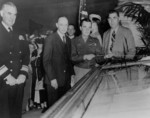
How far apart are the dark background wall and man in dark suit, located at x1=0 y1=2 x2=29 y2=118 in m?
4.54

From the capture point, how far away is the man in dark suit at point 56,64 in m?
3.56

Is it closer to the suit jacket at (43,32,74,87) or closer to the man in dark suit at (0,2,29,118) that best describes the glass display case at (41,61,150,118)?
the man in dark suit at (0,2,29,118)

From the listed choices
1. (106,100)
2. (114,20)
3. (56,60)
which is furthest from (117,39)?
(106,100)

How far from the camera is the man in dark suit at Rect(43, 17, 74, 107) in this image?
356 centimetres

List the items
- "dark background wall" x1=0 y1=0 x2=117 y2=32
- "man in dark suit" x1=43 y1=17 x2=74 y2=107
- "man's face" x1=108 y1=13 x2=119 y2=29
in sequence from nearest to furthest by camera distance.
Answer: "man in dark suit" x1=43 y1=17 x2=74 y2=107, "man's face" x1=108 y1=13 x2=119 y2=29, "dark background wall" x1=0 y1=0 x2=117 y2=32

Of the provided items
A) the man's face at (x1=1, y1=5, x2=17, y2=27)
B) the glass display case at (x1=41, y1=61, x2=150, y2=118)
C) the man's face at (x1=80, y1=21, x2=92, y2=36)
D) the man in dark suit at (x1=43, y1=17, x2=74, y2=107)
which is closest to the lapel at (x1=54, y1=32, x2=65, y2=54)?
the man in dark suit at (x1=43, y1=17, x2=74, y2=107)

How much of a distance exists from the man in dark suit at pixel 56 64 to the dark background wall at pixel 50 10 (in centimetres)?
419

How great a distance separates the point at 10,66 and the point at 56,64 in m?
0.69

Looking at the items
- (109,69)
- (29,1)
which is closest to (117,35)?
(109,69)

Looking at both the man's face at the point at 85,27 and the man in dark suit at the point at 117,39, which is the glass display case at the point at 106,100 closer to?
the man in dark suit at the point at 117,39

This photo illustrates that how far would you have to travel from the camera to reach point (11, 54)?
3.19 m

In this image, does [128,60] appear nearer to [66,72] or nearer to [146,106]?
[66,72]

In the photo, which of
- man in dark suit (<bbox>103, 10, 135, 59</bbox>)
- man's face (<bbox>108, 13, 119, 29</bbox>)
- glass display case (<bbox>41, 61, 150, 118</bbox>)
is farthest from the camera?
man's face (<bbox>108, 13, 119, 29</bbox>)

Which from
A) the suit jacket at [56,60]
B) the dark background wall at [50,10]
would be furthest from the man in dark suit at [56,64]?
the dark background wall at [50,10]
